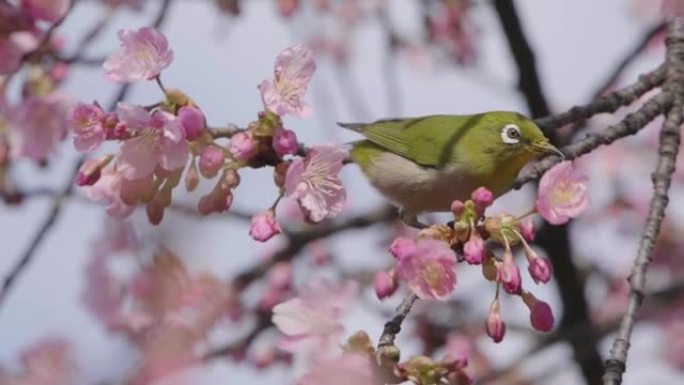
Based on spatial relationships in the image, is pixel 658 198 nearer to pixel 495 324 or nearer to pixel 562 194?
pixel 562 194

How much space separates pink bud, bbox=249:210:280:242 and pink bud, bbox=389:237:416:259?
26 centimetres

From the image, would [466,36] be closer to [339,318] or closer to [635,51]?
[635,51]

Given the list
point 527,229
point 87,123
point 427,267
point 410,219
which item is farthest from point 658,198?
point 87,123

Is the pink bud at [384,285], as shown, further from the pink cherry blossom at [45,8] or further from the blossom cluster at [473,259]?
the pink cherry blossom at [45,8]

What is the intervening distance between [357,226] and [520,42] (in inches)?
35.8

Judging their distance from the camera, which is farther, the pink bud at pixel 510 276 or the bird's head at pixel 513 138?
the bird's head at pixel 513 138

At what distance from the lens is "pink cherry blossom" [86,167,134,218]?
233cm

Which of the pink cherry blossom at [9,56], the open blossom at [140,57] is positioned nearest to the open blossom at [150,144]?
the open blossom at [140,57]

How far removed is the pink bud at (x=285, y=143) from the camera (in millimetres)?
2311

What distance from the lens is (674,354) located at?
19.5ft

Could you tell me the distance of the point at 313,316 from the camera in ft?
8.04

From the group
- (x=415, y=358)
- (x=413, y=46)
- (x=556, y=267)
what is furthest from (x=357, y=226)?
(x=413, y=46)

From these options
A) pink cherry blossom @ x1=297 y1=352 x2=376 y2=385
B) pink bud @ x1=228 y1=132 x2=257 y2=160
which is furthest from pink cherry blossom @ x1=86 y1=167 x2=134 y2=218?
pink cherry blossom @ x1=297 y1=352 x2=376 y2=385

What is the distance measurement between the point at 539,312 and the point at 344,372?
419mm
